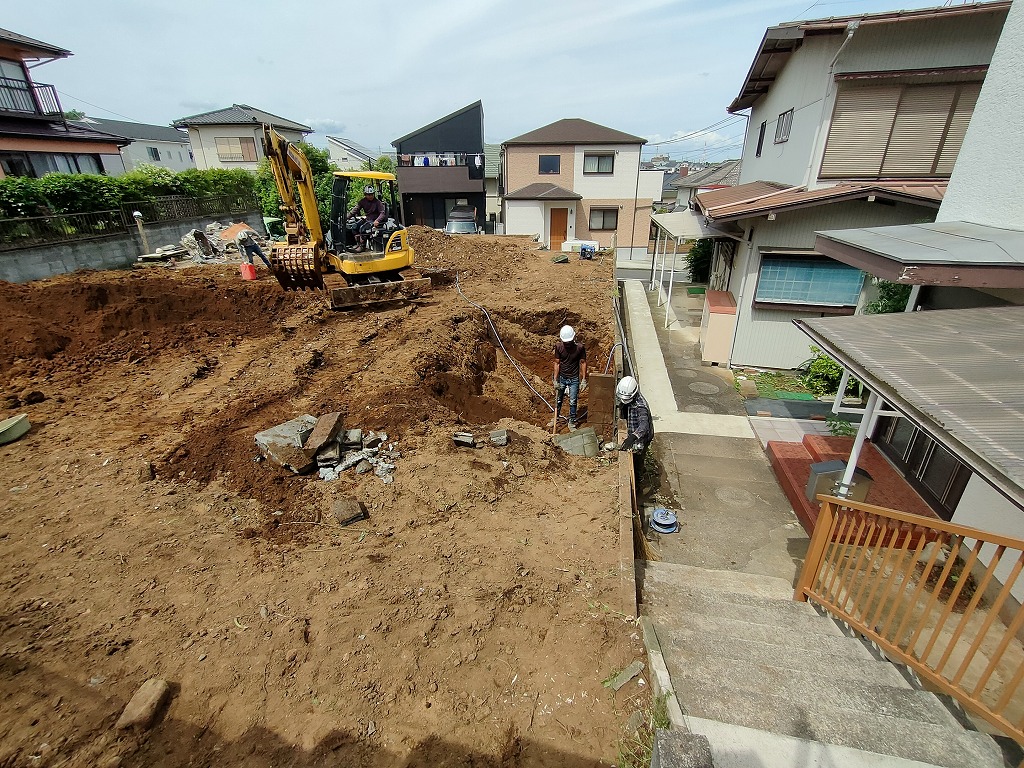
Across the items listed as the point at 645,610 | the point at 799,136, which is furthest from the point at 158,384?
the point at 799,136

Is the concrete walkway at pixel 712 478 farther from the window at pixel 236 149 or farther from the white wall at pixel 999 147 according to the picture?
the window at pixel 236 149

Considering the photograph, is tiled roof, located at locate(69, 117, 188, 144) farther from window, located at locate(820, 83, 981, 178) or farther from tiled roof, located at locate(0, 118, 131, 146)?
window, located at locate(820, 83, 981, 178)

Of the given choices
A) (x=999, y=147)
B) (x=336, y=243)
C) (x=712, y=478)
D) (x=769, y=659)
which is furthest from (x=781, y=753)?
(x=336, y=243)

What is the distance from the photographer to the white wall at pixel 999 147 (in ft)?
17.2

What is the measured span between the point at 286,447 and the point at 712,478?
6161mm

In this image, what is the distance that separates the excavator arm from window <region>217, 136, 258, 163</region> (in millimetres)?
25466

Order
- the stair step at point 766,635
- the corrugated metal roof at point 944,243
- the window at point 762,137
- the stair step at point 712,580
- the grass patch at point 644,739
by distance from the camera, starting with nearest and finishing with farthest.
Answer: the grass patch at point 644,739, the stair step at point 766,635, the corrugated metal roof at point 944,243, the stair step at point 712,580, the window at point 762,137

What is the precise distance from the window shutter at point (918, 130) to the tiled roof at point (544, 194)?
671 inches

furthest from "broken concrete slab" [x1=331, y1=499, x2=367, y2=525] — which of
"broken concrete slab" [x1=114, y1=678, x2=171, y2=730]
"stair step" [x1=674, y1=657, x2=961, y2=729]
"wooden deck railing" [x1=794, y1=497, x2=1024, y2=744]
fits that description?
"wooden deck railing" [x1=794, y1=497, x2=1024, y2=744]

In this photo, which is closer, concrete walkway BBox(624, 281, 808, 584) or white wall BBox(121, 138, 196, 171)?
concrete walkway BBox(624, 281, 808, 584)

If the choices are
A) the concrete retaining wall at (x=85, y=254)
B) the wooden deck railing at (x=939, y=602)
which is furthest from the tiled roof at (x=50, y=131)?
the wooden deck railing at (x=939, y=602)

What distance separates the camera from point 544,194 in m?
24.6

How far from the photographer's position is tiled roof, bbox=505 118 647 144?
80.2 feet

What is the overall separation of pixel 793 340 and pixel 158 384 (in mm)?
12502
